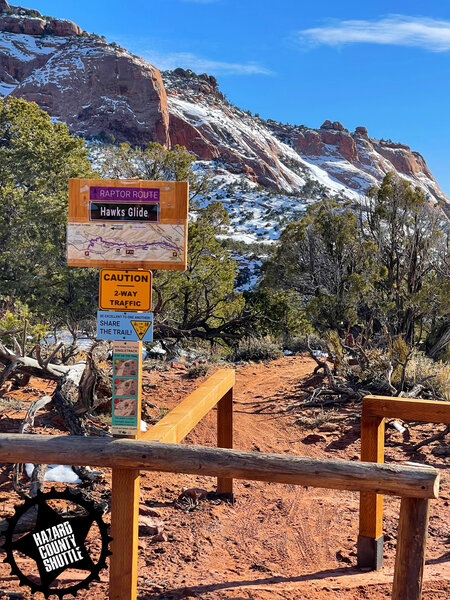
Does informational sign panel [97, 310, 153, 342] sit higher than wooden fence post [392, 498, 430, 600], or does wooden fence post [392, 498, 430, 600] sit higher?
informational sign panel [97, 310, 153, 342]

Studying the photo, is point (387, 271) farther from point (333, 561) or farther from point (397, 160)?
point (397, 160)

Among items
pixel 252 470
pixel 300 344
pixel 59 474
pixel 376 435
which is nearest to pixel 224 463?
pixel 252 470

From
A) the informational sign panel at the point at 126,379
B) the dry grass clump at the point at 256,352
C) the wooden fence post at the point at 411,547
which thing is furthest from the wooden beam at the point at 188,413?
the dry grass clump at the point at 256,352

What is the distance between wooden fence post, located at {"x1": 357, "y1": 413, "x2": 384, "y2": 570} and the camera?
12.1ft

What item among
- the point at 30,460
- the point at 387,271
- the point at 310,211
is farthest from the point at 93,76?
the point at 30,460

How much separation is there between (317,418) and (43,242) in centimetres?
1036

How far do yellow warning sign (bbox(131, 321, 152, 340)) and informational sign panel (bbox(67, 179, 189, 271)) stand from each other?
309mm

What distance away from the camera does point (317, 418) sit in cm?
740

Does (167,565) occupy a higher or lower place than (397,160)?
lower

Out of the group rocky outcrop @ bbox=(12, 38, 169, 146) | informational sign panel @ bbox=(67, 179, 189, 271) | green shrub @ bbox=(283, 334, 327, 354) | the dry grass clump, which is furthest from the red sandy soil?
rocky outcrop @ bbox=(12, 38, 169, 146)

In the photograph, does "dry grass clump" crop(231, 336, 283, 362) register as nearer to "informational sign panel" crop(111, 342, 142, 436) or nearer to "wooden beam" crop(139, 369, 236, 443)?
"wooden beam" crop(139, 369, 236, 443)

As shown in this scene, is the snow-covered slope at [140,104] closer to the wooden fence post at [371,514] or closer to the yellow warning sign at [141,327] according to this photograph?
the wooden fence post at [371,514]

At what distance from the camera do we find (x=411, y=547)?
264 centimetres

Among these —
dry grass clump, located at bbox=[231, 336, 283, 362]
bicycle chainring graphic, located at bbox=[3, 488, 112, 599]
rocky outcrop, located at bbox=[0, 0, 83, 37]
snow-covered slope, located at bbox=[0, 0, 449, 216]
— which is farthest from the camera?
Result: rocky outcrop, located at bbox=[0, 0, 83, 37]
